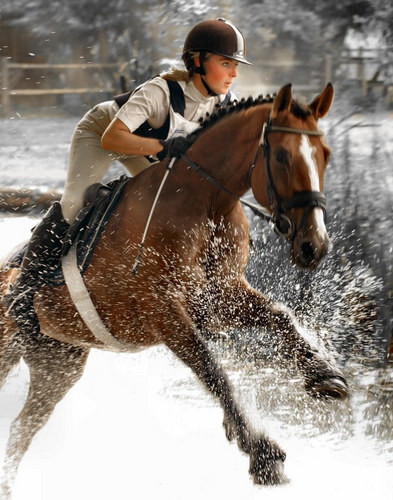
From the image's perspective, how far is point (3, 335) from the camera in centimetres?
387

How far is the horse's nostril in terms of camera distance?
102 inches

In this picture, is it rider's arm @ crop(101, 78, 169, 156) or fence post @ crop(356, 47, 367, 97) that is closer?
rider's arm @ crop(101, 78, 169, 156)

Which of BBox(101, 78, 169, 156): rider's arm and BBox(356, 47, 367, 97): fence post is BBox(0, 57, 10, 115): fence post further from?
BBox(101, 78, 169, 156): rider's arm

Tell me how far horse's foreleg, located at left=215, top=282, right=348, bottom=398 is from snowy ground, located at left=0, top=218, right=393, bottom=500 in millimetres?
467

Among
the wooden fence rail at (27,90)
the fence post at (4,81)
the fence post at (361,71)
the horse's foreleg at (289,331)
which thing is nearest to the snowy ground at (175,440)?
the horse's foreleg at (289,331)

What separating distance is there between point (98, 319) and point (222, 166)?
0.85 meters

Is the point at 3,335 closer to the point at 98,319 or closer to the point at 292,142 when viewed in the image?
the point at 98,319

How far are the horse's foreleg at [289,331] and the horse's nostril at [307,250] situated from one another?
1.32 feet

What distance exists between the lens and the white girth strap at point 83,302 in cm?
328

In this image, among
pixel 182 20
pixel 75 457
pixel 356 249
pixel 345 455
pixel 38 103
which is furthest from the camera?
pixel 38 103

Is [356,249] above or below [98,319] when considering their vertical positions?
below

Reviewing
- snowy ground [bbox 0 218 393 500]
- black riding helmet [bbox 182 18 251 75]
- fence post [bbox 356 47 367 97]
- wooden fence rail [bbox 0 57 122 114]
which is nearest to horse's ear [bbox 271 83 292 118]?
black riding helmet [bbox 182 18 251 75]

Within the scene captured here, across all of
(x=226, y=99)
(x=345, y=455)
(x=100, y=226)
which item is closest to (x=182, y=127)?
(x=226, y=99)

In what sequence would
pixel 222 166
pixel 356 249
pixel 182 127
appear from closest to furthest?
pixel 222 166 < pixel 182 127 < pixel 356 249
